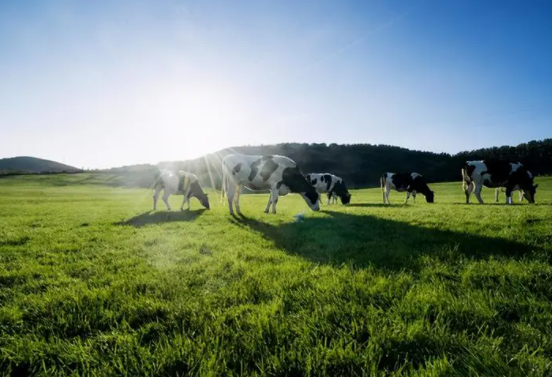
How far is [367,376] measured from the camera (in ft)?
6.37

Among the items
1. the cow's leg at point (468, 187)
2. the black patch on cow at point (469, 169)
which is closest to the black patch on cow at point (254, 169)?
the black patch on cow at point (469, 169)

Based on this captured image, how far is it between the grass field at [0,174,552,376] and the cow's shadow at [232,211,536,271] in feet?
0.18

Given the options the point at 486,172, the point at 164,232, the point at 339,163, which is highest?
the point at 339,163

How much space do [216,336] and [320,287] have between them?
146 cm

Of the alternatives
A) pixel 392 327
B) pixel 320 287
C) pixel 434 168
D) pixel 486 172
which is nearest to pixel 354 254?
pixel 320 287

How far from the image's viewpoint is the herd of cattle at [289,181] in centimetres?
1267

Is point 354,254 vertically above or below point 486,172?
below

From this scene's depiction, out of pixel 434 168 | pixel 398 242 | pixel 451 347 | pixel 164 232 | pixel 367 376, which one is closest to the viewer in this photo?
pixel 367 376

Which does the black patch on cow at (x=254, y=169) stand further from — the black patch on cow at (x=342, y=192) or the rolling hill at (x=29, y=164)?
the rolling hill at (x=29, y=164)

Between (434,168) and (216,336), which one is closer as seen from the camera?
(216,336)

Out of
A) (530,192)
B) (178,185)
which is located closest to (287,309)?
(178,185)

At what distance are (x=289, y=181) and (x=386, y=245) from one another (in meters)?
7.24

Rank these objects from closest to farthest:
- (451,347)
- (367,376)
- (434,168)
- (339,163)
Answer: (367,376)
(451,347)
(434,168)
(339,163)

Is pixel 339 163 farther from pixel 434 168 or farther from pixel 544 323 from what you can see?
pixel 544 323
